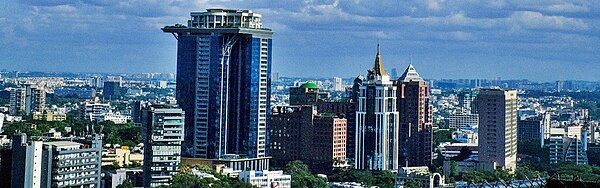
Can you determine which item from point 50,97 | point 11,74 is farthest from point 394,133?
point 11,74

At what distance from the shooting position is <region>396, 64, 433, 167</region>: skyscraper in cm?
3216

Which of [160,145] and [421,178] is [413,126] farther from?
[160,145]

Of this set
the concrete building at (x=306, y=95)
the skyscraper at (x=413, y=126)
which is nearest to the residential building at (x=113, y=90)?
the concrete building at (x=306, y=95)

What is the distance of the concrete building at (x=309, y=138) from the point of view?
102ft

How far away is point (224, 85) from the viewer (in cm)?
2916

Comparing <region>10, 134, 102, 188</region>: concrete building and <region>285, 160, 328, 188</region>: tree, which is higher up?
<region>10, 134, 102, 188</region>: concrete building

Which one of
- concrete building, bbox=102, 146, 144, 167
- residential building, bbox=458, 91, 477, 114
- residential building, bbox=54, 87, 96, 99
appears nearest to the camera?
concrete building, bbox=102, 146, 144, 167

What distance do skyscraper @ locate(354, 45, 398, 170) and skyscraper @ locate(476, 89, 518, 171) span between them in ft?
9.52

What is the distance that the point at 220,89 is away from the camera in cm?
2908

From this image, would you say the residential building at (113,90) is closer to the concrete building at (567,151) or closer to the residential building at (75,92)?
the residential building at (75,92)

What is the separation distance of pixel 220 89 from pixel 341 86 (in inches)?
2086

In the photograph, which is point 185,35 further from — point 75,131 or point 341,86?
point 341,86

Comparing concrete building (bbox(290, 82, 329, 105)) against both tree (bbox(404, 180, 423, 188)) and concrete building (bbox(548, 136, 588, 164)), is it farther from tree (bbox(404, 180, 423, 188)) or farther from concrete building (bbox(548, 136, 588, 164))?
tree (bbox(404, 180, 423, 188))

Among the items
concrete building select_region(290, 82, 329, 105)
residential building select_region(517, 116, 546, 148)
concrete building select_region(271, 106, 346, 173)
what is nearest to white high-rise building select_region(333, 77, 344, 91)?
residential building select_region(517, 116, 546, 148)
